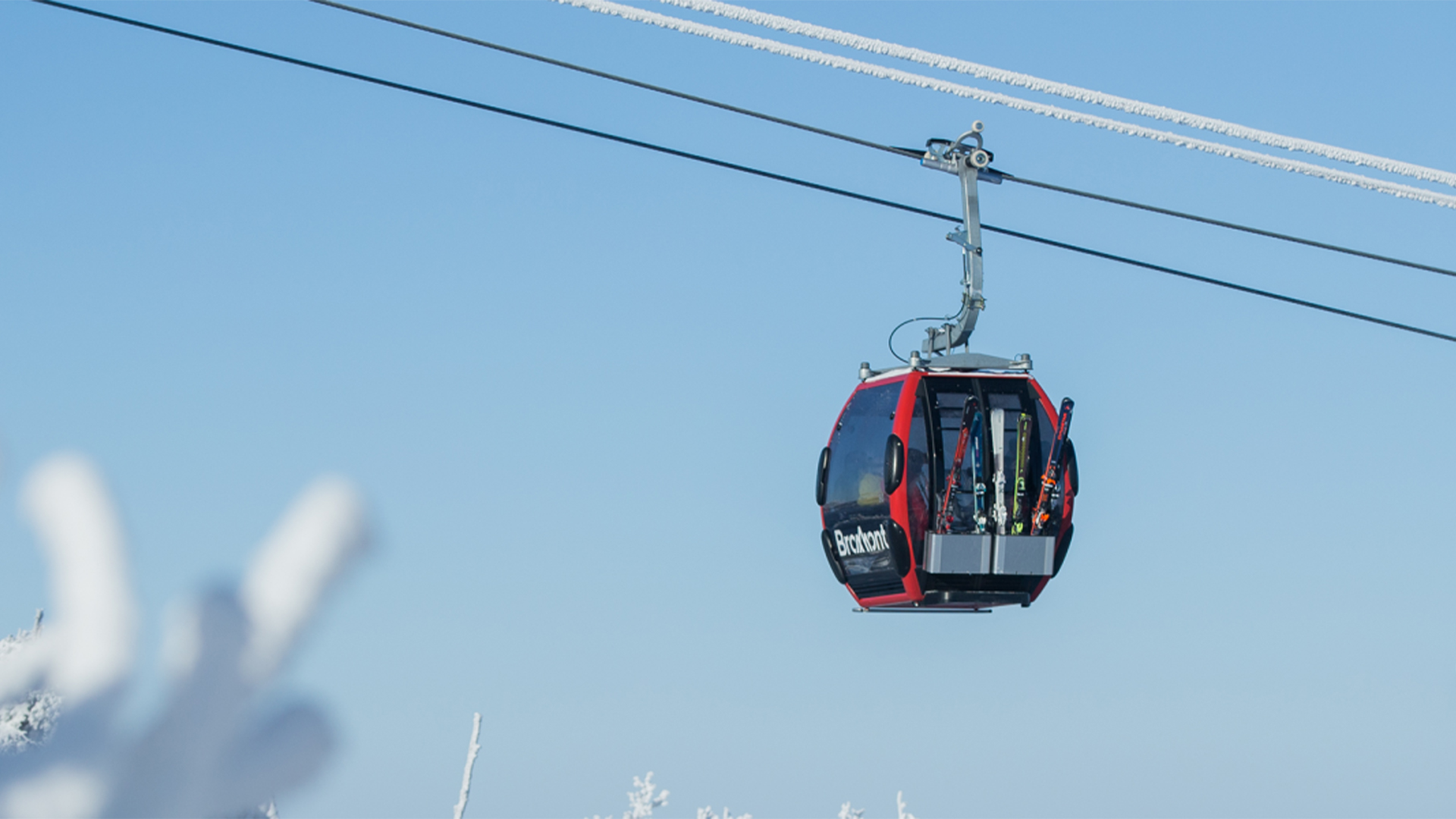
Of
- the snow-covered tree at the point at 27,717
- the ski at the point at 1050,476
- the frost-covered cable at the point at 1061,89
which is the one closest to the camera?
the snow-covered tree at the point at 27,717

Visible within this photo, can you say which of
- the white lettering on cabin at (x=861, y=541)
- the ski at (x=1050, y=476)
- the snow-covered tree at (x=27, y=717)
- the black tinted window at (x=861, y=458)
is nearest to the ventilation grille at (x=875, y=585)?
the white lettering on cabin at (x=861, y=541)

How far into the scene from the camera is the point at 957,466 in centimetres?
1110

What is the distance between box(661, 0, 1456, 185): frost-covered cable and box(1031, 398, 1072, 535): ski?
2668 millimetres

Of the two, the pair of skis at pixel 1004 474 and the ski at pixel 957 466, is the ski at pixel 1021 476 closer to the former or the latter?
the pair of skis at pixel 1004 474

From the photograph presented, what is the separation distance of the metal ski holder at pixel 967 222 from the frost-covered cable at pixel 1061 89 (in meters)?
Answer: 1.54

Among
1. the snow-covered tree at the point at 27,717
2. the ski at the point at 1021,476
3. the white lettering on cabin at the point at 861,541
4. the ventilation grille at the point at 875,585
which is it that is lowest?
the snow-covered tree at the point at 27,717

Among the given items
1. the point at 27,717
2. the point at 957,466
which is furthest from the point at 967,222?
the point at 27,717

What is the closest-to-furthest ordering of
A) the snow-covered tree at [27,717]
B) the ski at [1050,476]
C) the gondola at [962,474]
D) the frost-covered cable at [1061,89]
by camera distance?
the snow-covered tree at [27,717]
the frost-covered cable at [1061,89]
the gondola at [962,474]
the ski at [1050,476]

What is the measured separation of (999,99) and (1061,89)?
0.37 meters

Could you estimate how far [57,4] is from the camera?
9367mm

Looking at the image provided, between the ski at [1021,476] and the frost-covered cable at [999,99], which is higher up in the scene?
the frost-covered cable at [999,99]

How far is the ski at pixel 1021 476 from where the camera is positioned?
11.2m

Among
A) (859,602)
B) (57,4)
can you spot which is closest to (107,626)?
(57,4)

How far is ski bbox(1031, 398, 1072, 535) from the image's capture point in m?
11.3
